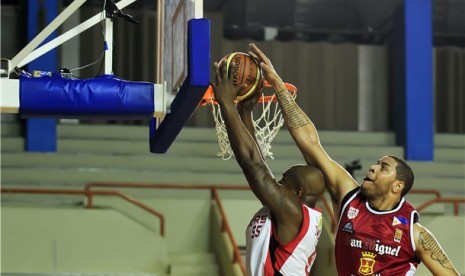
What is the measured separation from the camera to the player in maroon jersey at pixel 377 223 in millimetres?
4629

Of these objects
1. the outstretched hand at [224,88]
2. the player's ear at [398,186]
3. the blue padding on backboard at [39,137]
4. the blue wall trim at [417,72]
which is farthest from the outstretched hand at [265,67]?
the blue wall trim at [417,72]

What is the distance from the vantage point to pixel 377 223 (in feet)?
15.5

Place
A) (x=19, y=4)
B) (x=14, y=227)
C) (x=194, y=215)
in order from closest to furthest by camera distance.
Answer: (x=14, y=227) < (x=194, y=215) < (x=19, y=4)

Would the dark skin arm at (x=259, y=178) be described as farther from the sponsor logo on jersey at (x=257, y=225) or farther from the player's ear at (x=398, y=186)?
the player's ear at (x=398, y=186)

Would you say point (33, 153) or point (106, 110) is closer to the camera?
point (106, 110)

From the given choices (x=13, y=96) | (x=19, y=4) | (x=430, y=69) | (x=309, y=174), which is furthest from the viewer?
(x=19, y=4)

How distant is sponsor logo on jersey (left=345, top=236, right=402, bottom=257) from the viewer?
465 centimetres

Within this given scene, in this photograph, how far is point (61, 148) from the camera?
1238 centimetres

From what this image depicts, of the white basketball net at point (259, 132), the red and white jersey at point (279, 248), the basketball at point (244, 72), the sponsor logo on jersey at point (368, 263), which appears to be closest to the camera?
the red and white jersey at point (279, 248)

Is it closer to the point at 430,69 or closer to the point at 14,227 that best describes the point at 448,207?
the point at 430,69

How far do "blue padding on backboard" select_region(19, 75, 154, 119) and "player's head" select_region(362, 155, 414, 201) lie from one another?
53.9 inches

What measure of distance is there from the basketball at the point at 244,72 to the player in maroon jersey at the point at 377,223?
5cm

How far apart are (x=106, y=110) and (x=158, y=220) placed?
6.32m

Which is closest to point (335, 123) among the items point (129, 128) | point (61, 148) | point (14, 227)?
point (129, 128)
